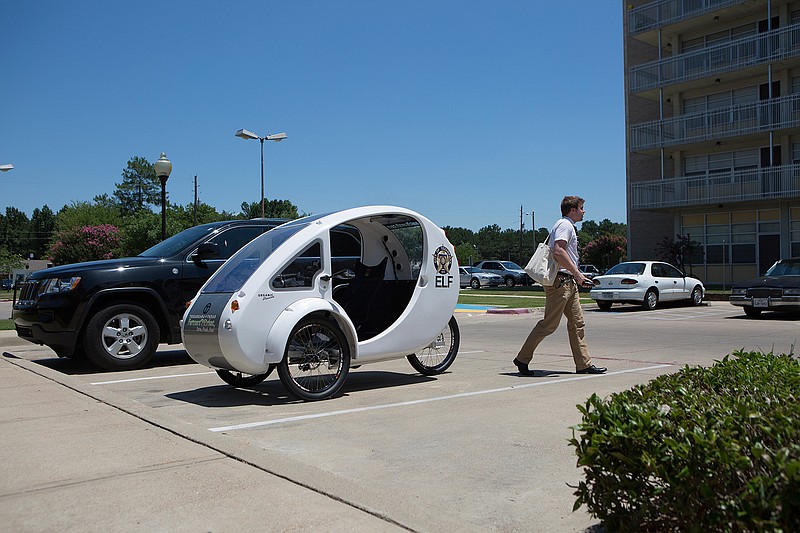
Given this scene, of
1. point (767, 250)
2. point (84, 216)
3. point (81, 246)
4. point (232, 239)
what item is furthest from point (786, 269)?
point (84, 216)

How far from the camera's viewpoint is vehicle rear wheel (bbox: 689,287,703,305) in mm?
25266

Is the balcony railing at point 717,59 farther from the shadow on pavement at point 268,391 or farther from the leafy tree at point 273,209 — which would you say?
the leafy tree at point 273,209

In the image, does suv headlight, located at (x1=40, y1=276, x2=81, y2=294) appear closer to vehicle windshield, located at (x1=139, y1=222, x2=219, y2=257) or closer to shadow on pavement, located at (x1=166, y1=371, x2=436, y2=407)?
vehicle windshield, located at (x1=139, y1=222, x2=219, y2=257)

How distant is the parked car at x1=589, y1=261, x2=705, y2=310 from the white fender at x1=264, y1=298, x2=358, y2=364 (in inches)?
646

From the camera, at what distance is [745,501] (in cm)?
262

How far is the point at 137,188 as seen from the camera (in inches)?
4700

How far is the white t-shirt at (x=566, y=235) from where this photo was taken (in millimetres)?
8469

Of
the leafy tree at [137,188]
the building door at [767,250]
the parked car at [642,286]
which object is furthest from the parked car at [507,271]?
the leafy tree at [137,188]

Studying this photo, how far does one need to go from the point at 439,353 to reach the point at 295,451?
3.98 m

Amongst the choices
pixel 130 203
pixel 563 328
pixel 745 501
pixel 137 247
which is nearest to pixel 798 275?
pixel 563 328

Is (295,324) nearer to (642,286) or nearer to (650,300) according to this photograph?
(642,286)

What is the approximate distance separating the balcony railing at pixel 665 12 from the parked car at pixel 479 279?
56.3ft

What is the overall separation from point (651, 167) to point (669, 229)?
3446 millimetres

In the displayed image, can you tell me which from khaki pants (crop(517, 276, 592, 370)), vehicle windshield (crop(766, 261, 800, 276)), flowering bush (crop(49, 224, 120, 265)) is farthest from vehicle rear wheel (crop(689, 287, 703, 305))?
flowering bush (crop(49, 224, 120, 265))
